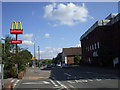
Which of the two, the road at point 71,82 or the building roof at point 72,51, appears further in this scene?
the building roof at point 72,51

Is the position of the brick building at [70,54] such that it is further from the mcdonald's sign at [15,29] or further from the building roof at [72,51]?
the mcdonald's sign at [15,29]

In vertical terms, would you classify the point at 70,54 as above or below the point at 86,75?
above

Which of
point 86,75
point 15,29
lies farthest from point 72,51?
point 86,75

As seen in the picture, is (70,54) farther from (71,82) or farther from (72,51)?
→ (71,82)

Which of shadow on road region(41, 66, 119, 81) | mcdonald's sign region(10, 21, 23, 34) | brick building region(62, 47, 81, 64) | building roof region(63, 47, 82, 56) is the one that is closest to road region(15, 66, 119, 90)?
shadow on road region(41, 66, 119, 81)

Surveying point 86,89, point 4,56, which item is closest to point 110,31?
point 4,56

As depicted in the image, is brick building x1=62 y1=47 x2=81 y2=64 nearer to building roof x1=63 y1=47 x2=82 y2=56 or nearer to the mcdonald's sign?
building roof x1=63 y1=47 x2=82 y2=56

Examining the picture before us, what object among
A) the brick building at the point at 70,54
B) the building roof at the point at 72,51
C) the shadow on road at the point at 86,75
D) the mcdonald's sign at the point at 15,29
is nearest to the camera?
the shadow on road at the point at 86,75

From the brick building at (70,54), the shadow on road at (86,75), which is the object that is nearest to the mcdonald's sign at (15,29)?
the shadow on road at (86,75)

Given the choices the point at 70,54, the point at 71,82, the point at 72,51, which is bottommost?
the point at 71,82

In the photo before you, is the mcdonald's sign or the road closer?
the road

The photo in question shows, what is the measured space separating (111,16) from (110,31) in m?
3.59

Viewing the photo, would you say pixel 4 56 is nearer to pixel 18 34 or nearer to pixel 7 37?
pixel 7 37

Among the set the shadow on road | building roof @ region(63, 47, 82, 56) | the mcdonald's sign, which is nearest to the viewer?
the shadow on road
